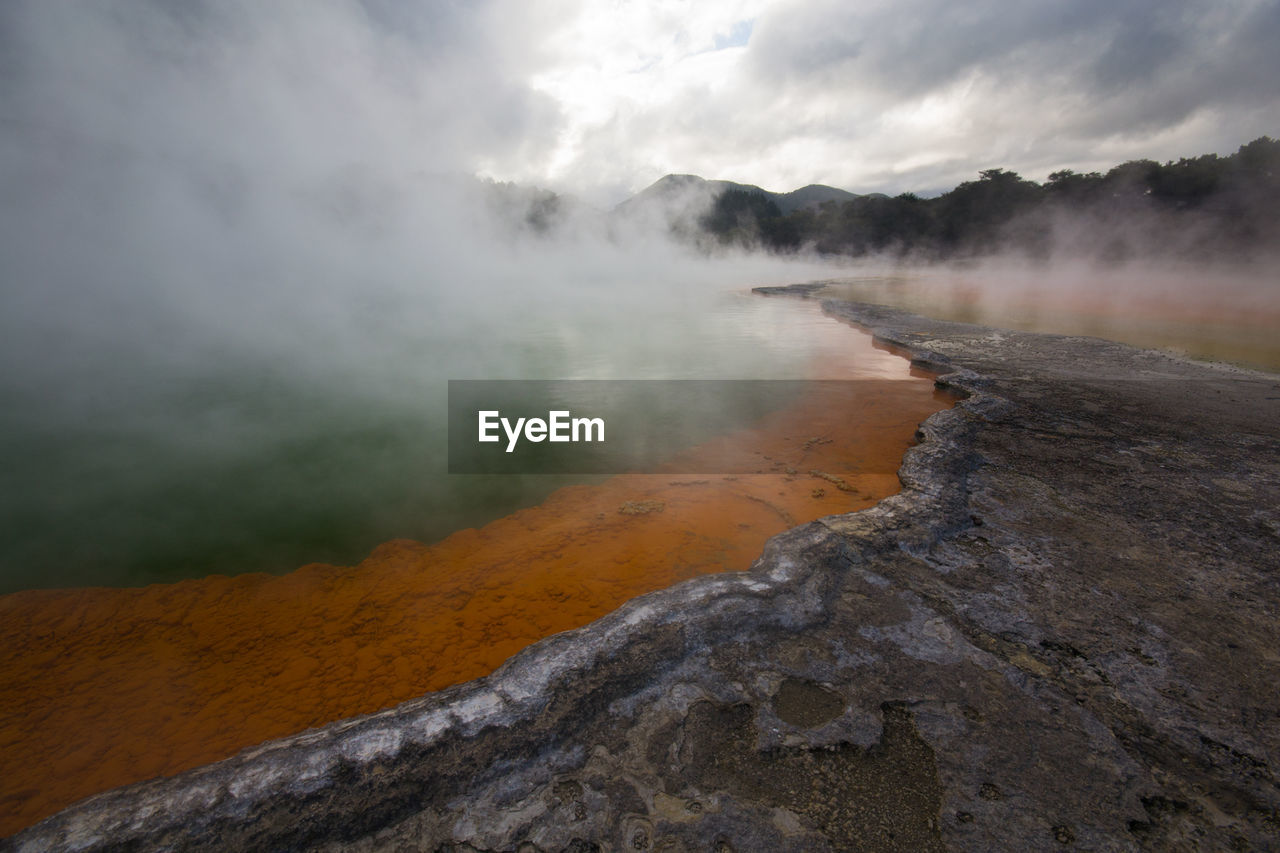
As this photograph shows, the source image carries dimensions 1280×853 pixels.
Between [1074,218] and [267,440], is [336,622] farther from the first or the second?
[1074,218]

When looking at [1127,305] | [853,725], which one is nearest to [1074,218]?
[1127,305]

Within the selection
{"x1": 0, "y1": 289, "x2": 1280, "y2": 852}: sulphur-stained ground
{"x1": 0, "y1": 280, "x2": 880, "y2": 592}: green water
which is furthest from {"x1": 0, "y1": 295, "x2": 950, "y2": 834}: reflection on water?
{"x1": 0, "y1": 289, "x2": 1280, "y2": 852}: sulphur-stained ground

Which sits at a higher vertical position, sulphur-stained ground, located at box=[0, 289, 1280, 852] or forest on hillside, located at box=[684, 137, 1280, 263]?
forest on hillside, located at box=[684, 137, 1280, 263]

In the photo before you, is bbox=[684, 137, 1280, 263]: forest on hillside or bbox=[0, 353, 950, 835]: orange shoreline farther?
bbox=[684, 137, 1280, 263]: forest on hillside

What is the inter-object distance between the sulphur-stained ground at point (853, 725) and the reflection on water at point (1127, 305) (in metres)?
7.21

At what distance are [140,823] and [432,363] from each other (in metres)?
7.26

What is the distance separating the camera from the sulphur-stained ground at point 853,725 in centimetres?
136

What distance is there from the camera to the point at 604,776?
1480mm

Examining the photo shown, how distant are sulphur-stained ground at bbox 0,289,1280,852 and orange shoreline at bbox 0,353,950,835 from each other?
525 millimetres

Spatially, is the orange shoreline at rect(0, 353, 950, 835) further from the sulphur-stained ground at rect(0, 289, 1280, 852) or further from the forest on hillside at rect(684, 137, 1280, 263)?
the forest on hillside at rect(684, 137, 1280, 263)

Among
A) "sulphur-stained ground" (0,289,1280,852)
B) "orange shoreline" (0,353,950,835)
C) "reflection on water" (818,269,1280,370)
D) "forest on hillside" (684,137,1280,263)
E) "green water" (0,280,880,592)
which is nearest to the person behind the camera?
"sulphur-stained ground" (0,289,1280,852)

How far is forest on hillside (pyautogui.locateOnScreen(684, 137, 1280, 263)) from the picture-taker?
1956cm

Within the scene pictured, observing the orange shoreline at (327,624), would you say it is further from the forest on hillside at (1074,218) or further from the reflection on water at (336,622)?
the forest on hillside at (1074,218)

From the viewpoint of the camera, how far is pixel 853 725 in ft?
5.24
